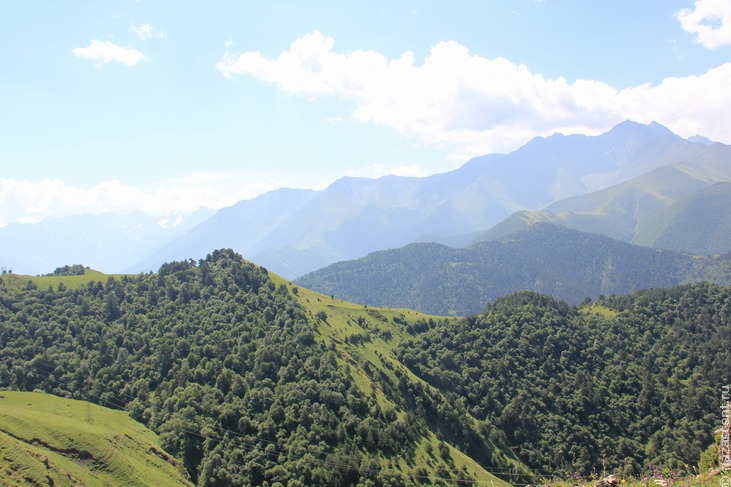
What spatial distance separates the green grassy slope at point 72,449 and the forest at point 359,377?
7.53 m

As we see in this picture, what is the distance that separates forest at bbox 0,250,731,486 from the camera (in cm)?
9769

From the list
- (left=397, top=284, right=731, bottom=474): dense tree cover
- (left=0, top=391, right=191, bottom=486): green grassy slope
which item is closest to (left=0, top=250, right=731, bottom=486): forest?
(left=397, top=284, right=731, bottom=474): dense tree cover

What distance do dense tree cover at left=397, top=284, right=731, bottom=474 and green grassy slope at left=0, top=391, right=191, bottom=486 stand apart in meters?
89.7

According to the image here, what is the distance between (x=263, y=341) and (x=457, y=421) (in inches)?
2430

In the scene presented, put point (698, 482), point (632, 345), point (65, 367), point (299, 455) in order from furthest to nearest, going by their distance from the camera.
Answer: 1. point (632, 345)
2. point (65, 367)
3. point (299, 455)
4. point (698, 482)

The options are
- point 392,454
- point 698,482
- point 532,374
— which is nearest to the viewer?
point 698,482

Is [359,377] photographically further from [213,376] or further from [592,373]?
[592,373]

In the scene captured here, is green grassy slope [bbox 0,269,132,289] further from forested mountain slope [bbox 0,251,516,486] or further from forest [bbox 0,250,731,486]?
forest [bbox 0,250,731,486]

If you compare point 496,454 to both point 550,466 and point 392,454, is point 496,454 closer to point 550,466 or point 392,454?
point 550,466

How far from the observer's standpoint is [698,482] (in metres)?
32.1

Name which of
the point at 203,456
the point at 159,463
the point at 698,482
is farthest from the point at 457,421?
the point at 698,482

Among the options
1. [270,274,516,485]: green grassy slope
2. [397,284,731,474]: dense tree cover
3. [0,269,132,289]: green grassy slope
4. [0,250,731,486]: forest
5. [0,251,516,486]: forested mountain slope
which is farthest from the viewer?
[0,269,132,289]: green grassy slope

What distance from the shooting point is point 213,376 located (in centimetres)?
11362

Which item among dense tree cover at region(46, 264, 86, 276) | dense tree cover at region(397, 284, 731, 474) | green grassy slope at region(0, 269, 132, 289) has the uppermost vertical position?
dense tree cover at region(46, 264, 86, 276)
